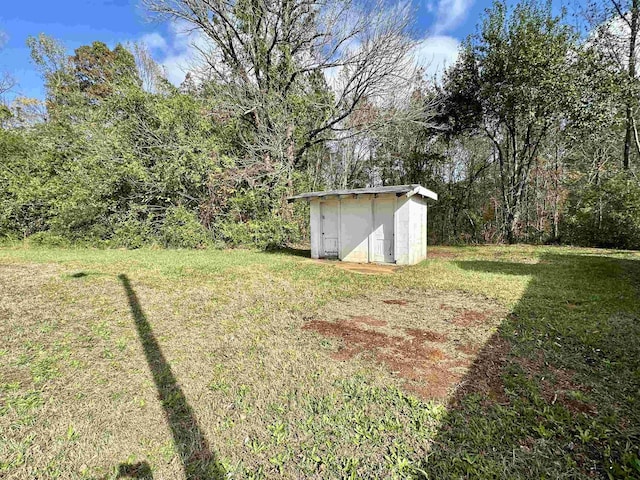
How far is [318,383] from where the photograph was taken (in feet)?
7.74

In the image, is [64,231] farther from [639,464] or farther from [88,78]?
[639,464]

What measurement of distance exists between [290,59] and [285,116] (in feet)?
6.78

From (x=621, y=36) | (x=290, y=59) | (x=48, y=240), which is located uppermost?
(x=290, y=59)

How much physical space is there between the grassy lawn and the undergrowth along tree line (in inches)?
228

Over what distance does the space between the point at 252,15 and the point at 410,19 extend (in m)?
5.20

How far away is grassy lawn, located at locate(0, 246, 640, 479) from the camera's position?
1644 mm

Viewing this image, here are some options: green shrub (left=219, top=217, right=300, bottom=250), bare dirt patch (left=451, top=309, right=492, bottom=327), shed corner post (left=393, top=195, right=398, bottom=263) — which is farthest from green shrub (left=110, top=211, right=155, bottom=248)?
bare dirt patch (left=451, top=309, right=492, bottom=327)

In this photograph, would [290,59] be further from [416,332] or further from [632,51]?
[416,332]

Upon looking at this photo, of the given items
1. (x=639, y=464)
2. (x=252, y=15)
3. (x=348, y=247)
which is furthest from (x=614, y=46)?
(x=639, y=464)

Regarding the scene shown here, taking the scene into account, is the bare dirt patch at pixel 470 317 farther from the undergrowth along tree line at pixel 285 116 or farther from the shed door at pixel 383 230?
the undergrowth along tree line at pixel 285 116

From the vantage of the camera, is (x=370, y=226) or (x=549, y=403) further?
(x=370, y=226)

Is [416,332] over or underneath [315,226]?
underneath

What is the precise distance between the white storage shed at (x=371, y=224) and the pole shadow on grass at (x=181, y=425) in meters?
5.52

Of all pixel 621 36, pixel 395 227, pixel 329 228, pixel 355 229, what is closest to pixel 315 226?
pixel 329 228
